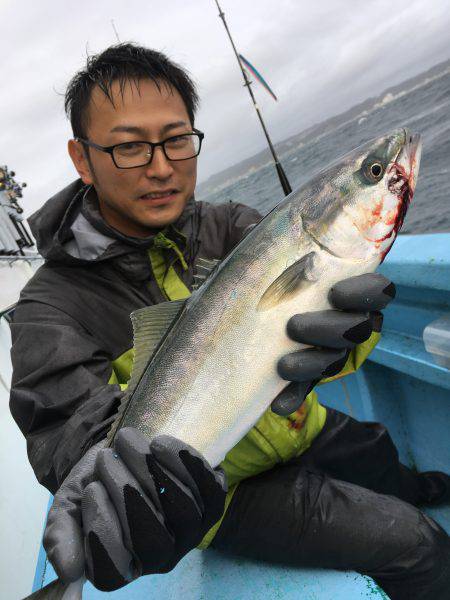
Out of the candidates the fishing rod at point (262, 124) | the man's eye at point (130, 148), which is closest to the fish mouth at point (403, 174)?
the man's eye at point (130, 148)

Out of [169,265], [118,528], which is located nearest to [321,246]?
[169,265]

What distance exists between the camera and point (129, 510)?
145cm

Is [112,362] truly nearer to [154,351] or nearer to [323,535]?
[154,351]

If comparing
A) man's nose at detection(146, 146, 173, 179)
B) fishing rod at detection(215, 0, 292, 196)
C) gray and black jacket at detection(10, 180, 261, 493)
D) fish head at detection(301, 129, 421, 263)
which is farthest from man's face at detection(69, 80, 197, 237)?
fishing rod at detection(215, 0, 292, 196)

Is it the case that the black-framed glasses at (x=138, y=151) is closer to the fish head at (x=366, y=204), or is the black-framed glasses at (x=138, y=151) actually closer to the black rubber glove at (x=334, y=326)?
the fish head at (x=366, y=204)

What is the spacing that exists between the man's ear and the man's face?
1 centimetres

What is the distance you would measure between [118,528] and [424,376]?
7.73ft

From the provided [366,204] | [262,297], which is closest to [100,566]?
[262,297]

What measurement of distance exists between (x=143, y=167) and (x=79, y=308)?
94 centimetres

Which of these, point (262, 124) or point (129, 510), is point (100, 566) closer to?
point (129, 510)

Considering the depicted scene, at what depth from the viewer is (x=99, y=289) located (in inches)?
103

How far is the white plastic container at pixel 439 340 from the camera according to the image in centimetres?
266

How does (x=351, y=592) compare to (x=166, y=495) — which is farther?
(x=351, y=592)

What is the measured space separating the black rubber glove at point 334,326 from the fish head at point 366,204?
0.53 ft
